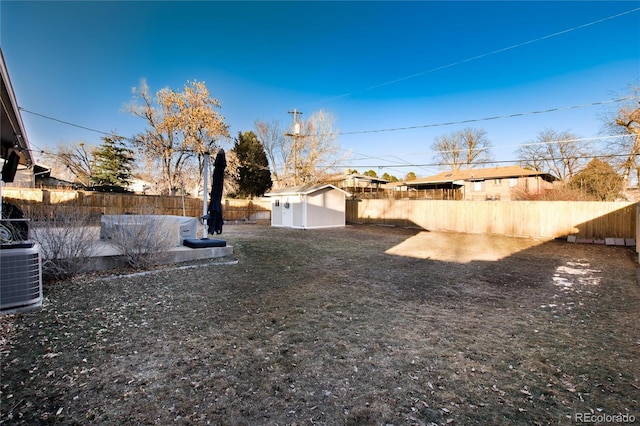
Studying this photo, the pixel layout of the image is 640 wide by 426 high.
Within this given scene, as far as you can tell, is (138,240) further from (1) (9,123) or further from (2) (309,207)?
(2) (309,207)

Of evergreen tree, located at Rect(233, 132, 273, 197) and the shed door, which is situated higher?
evergreen tree, located at Rect(233, 132, 273, 197)

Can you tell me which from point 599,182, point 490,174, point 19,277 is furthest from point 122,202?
point 490,174

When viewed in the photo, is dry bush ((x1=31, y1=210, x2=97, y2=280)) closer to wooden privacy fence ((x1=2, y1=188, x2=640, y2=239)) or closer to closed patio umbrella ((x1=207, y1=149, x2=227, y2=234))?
wooden privacy fence ((x1=2, y1=188, x2=640, y2=239))

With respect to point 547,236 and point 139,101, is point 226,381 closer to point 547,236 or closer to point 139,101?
point 547,236

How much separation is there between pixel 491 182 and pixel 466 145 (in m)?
4.73

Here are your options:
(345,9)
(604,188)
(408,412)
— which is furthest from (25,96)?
(604,188)

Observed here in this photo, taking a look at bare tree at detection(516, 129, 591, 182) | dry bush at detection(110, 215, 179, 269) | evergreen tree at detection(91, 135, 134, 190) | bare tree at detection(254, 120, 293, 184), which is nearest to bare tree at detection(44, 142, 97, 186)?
evergreen tree at detection(91, 135, 134, 190)

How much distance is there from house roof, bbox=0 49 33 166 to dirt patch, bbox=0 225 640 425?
8.74ft

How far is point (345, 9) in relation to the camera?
10.2m

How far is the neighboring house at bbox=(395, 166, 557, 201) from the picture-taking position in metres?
25.4

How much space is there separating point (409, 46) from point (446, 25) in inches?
94.6

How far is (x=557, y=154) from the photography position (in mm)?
24672

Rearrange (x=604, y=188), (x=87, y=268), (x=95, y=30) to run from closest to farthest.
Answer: (x=87, y=268) → (x=95, y=30) → (x=604, y=188)

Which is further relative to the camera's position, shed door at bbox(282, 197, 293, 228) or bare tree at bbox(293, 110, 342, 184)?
bare tree at bbox(293, 110, 342, 184)
